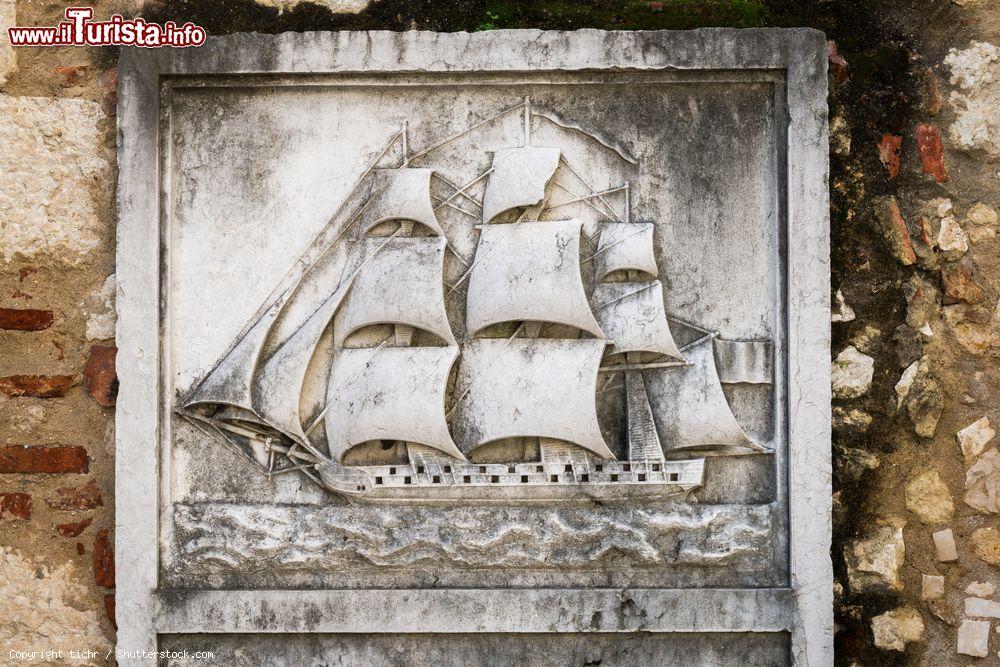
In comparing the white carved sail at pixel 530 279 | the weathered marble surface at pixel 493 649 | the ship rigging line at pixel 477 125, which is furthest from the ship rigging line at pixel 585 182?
the weathered marble surface at pixel 493 649

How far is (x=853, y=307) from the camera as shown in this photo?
136 inches

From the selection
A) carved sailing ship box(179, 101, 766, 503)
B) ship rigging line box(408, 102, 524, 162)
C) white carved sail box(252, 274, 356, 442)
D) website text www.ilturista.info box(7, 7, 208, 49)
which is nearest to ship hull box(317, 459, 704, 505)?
carved sailing ship box(179, 101, 766, 503)

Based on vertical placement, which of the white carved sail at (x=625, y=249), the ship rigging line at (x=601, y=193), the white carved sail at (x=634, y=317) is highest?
the ship rigging line at (x=601, y=193)

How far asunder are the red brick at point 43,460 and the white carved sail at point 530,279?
1.54 meters

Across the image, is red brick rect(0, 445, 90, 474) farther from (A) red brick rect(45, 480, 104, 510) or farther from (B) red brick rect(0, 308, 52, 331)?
(B) red brick rect(0, 308, 52, 331)

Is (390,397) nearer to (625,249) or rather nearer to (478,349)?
(478,349)

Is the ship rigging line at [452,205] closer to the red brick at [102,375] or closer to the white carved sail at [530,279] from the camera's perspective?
the white carved sail at [530,279]

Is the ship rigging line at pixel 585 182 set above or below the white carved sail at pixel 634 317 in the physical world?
above

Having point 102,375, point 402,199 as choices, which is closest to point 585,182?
point 402,199

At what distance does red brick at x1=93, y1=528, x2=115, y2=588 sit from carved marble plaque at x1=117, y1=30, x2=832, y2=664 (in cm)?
11

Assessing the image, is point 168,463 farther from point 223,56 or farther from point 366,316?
point 223,56

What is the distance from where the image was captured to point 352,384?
134 inches

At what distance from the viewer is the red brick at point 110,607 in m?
3.47

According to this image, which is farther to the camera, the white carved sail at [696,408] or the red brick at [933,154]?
the red brick at [933,154]
